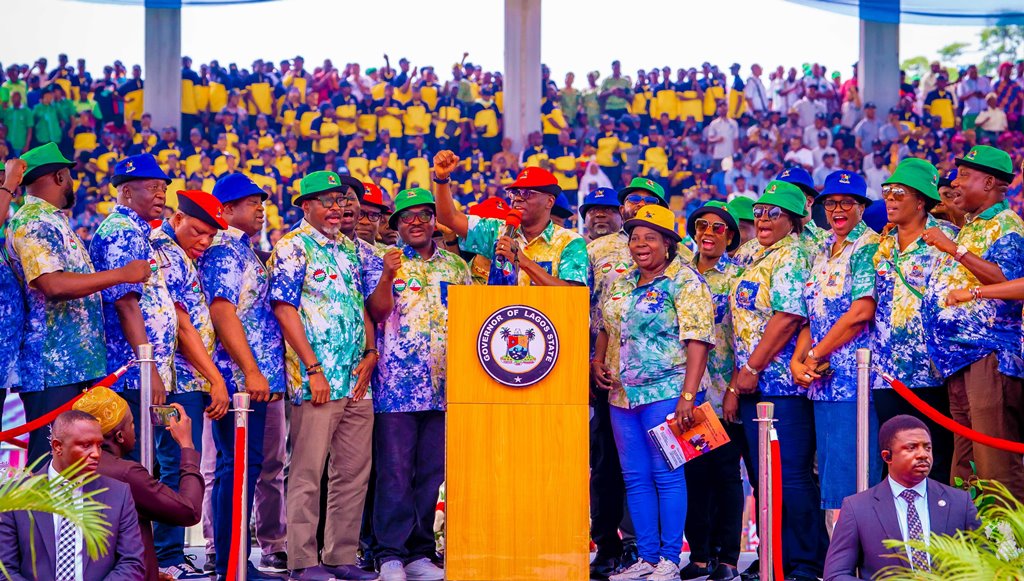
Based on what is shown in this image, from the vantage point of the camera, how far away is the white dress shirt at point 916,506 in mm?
4652

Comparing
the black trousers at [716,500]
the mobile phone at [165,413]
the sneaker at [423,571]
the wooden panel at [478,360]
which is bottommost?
the sneaker at [423,571]

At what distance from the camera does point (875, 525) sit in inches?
182

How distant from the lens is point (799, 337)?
6488 mm

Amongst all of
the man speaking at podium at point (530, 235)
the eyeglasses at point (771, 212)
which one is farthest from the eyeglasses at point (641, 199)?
the eyeglasses at point (771, 212)

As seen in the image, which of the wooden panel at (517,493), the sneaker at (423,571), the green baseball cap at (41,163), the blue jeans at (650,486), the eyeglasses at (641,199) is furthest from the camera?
the eyeglasses at (641,199)

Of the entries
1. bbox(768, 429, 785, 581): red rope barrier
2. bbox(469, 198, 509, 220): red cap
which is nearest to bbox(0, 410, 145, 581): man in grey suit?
bbox(768, 429, 785, 581): red rope barrier

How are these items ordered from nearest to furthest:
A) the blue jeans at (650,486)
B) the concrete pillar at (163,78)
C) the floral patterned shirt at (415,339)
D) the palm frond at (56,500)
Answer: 1. the palm frond at (56,500)
2. the blue jeans at (650,486)
3. the floral patterned shirt at (415,339)
4. the concrete pillar at (163,78)

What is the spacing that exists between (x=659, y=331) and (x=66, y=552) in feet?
10.5

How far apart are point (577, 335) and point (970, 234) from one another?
191cm

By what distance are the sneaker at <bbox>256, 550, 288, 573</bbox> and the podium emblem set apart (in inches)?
73.2

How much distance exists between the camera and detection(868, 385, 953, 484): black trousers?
19.9 feet

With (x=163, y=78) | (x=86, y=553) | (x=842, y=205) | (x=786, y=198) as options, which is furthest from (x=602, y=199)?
(x=163, y=78)

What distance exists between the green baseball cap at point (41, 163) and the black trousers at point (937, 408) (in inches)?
156

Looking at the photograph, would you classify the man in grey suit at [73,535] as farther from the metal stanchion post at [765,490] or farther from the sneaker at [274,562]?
the metal stanchion post at [765,490]
